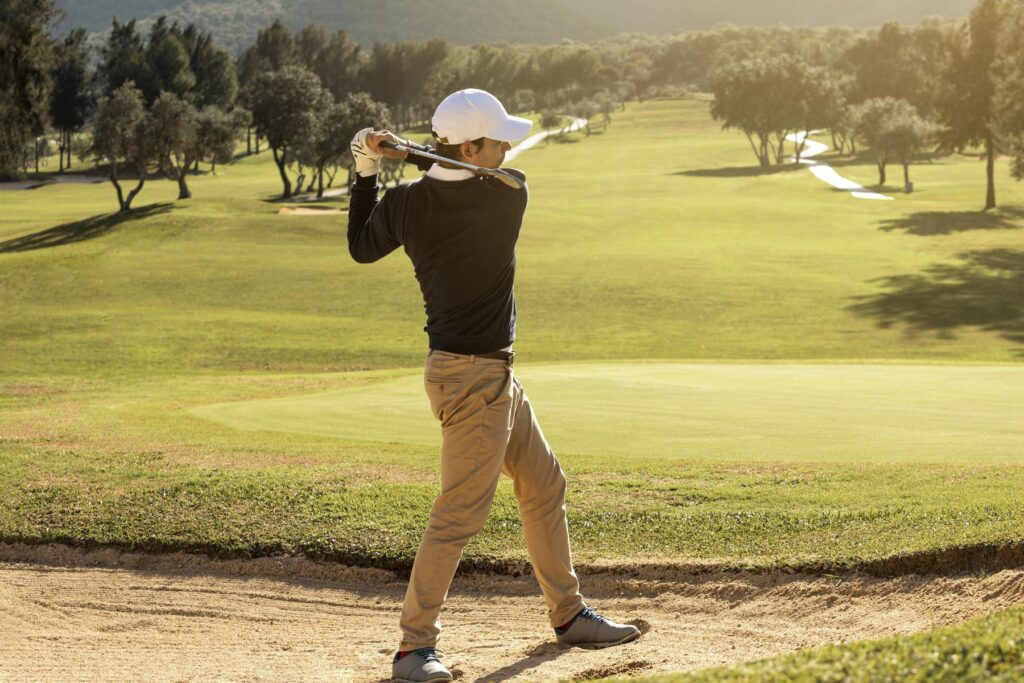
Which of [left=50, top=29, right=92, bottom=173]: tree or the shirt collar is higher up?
[left=50, top=29, right=92, bottom=173]: tree

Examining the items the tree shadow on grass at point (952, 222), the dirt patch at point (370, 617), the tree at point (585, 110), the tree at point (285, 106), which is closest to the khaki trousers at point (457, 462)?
the dirt patch at point (370, 617)

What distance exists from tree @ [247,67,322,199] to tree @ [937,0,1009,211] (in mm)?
41695

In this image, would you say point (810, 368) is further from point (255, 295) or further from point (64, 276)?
point (64, 276)

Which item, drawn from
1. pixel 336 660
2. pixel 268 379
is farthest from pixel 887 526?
pixel 268 379

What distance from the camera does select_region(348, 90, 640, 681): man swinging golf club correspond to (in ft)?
21.1

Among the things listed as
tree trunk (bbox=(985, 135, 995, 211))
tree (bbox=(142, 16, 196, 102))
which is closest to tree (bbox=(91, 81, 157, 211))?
tree trunk (bbox=(985, 135, 995, 211))

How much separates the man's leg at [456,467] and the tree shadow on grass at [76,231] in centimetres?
5335

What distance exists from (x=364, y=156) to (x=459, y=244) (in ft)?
2.34

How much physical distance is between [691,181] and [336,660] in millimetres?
85770

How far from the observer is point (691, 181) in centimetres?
9019

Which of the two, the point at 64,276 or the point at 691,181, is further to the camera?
the point at 691,181

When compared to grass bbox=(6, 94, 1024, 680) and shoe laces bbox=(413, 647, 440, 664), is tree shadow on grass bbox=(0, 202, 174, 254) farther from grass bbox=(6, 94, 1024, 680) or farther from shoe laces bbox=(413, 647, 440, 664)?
shoe laces bbox=(413, 647, 440, 664)

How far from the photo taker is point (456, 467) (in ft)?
21.6

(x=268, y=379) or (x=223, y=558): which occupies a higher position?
(x=223, y=558)
